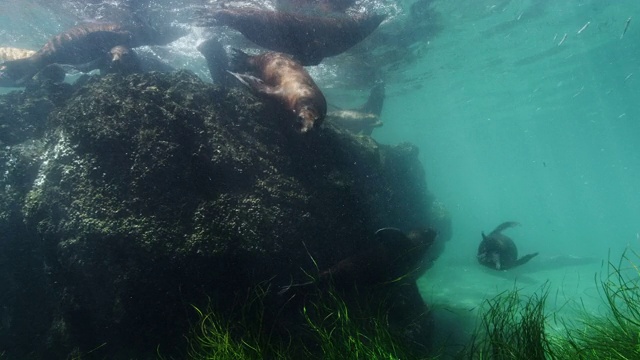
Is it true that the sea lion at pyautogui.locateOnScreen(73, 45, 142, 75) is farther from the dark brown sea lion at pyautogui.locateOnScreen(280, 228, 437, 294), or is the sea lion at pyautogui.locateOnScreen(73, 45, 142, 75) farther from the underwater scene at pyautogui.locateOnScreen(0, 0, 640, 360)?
the dark brown sea lion at pyautogui.locateOnScreen(280, 228, 437, 294)

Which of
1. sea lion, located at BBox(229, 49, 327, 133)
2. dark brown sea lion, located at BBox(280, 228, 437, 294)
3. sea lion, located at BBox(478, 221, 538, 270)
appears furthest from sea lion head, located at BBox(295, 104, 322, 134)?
sea lion, located at BBox(478, 221, 538, 270)

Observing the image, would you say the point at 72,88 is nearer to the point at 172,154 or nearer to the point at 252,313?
the point at 172,154

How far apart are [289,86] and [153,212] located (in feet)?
8.58

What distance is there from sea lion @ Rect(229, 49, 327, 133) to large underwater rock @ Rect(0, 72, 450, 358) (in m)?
0.34

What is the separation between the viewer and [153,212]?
4.17m

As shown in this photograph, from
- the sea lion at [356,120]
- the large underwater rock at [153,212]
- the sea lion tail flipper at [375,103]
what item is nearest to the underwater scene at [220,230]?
the large underwater rock at [153,212]

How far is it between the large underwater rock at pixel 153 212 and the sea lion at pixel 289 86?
338 mm

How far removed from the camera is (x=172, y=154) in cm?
454

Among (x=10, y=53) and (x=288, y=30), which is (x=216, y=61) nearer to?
(x=288, y=30)

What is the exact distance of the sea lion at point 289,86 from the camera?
4613mm

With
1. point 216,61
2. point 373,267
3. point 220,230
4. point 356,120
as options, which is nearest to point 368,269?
point 373,267

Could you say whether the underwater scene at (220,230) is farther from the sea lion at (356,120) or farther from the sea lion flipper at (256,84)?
the sea lion at (356,120)

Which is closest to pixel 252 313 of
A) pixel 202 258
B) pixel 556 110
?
pixel 202 258

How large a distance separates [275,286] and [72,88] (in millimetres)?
6492
